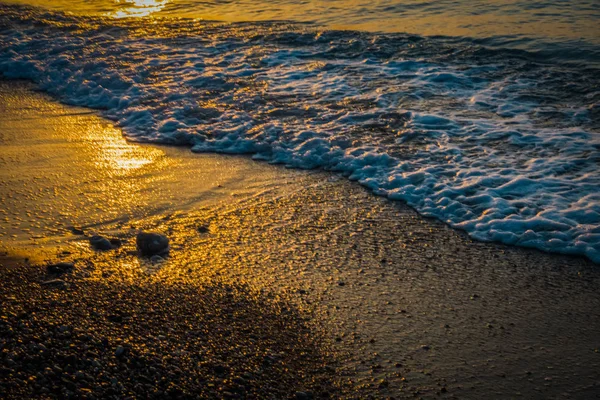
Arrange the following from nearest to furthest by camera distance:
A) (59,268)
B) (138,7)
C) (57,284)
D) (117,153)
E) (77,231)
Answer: (57,284) → (59,268) → (77,231) → (117,153) → (138,7)

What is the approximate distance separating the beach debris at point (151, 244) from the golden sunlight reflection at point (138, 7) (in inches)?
414

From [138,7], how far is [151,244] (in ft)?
39.2

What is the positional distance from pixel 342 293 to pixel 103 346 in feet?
4.91

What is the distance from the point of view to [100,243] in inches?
161

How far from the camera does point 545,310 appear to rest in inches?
140

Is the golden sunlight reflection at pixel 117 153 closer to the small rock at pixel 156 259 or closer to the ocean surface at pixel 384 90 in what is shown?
the ocean surface at pixel 384 90

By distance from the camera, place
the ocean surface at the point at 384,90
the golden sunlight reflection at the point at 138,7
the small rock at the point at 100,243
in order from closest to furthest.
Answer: the small rock at the point at 100,243
the ocean surface at the point at 384,90
the golden sunlight reflection at the point at 138,7

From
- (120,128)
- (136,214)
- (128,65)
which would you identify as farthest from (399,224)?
(128,65)

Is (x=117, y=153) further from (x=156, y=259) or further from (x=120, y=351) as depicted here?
(x=120, y=351)

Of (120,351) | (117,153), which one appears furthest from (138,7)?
(120,351)

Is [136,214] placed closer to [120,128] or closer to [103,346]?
[103,346]

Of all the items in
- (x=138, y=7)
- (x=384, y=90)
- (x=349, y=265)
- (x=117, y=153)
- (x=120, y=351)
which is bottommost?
(x=349, y=265)

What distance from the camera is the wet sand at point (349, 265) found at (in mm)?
3078

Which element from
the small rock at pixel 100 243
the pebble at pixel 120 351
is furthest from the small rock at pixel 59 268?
the pebble at pixel 120 351
